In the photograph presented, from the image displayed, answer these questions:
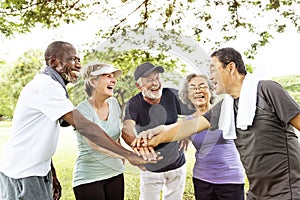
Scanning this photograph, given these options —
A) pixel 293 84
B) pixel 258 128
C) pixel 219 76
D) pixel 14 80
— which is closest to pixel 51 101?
pixel 219 76

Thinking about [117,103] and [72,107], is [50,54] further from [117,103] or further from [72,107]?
[117,103]

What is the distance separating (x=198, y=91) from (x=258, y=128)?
0.83ft

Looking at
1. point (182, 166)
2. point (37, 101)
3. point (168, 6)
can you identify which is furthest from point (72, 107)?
point (168, 6)

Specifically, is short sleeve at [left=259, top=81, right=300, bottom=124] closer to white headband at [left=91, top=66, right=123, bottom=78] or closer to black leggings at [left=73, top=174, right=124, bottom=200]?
white headband at [left=91, top=66, right=123, bottom=78]

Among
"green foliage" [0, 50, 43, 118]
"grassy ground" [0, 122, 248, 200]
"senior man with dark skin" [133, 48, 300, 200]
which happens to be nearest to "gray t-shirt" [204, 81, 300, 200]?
"senior man with dark skin" [133, 48, 300, 200]

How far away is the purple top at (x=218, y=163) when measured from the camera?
80.0 inches

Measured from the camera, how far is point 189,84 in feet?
5.08

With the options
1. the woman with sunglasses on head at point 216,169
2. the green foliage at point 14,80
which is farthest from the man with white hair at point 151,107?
the green foliage at point 14,80

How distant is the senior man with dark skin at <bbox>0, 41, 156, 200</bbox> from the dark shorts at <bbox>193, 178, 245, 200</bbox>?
59cm

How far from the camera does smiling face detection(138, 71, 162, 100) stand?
4.99 ft

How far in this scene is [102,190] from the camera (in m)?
1.97

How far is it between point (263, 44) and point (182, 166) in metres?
1.76

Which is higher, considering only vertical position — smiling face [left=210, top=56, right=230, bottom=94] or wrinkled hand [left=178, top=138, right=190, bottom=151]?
smiling face [left=210, top=56, right=230, bottom=94]

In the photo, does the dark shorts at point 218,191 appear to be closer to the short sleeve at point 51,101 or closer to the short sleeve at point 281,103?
the short sleeve at point 281,103
